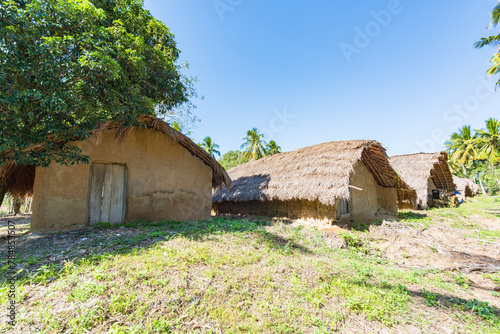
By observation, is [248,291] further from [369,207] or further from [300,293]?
[369,207]

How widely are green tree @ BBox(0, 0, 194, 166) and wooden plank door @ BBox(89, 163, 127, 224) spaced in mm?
912

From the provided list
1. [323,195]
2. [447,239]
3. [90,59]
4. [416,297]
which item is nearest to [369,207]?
[447,239]

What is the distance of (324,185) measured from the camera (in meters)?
7.51

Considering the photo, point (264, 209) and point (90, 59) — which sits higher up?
point (90, 59)

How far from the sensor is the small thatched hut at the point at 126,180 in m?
5.06

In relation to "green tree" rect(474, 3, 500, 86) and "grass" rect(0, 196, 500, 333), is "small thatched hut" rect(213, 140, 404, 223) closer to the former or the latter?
"grass" rect(0, 196, 500, 333)

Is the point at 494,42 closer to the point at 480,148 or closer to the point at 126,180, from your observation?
the point at 480,148

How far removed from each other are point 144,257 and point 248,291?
5.91 feet

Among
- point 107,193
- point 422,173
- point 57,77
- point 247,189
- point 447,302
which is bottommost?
point 447,302

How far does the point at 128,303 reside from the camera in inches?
93.6

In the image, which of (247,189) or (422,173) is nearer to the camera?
(247,189)

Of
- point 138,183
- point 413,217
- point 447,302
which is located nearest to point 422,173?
point 413,217

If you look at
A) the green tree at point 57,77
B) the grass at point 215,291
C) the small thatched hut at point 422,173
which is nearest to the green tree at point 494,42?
the small thatched hut at point 422,173

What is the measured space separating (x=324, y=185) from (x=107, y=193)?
275 inches
